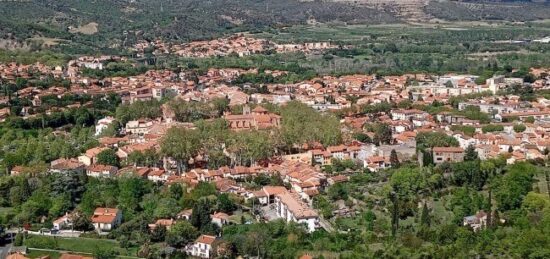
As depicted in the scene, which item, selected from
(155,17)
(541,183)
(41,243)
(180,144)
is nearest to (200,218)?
(41,243)

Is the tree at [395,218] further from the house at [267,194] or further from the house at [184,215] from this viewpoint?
the house at [184,215]

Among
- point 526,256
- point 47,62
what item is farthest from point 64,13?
point 526,256

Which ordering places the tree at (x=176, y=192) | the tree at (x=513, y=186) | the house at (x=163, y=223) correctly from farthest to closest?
the tree at (x=176, y=192) → the tree at (x=513, y=186) → the house at (x=163, y=223)

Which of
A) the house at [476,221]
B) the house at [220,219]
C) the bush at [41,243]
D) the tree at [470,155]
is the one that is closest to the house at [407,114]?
the tree at [470,155]

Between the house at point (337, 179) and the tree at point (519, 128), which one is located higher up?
the house at point (337, 179)

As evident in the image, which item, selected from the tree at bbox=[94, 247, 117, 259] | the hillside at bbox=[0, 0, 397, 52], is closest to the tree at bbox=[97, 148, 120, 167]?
the tree at bbox=[94, 247, 117, 259]

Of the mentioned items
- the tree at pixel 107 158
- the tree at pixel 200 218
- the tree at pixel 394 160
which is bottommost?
the tree at pixel 394 160
